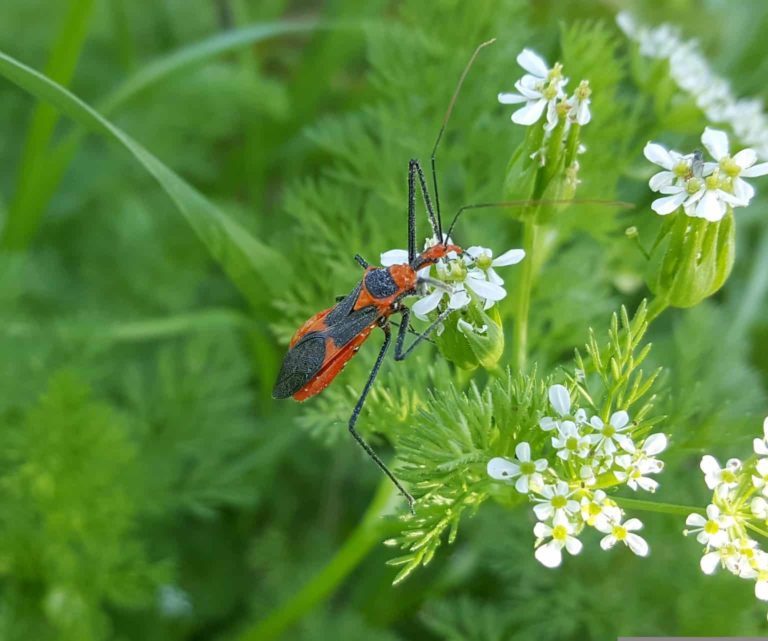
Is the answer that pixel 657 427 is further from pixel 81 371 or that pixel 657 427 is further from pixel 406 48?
pixel 81 371

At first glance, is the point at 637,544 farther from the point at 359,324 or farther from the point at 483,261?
the point at 359,324

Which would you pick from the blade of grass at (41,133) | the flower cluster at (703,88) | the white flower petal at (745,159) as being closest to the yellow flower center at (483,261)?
the white flower petal at (745,159)

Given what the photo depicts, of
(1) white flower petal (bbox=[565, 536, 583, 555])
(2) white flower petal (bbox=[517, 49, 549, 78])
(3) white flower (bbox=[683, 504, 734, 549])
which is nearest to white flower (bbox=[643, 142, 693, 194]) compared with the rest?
(2) white flower petal (bbox=[517, 49, 549, 78])

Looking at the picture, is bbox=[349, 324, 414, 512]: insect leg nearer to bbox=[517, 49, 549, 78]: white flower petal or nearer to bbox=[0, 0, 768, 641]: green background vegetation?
bbox=[0, 0, 768, 641]: green background vegetation

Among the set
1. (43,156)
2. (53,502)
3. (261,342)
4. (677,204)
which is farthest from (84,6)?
(677,204)

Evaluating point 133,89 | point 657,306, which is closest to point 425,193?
point 657,306

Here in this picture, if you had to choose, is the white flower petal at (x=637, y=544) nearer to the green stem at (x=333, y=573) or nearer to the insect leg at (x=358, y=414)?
the insect leg at (x=358, y=414)

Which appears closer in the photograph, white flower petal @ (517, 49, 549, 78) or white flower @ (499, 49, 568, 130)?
white flower @ (499, 49, 568, 130)
